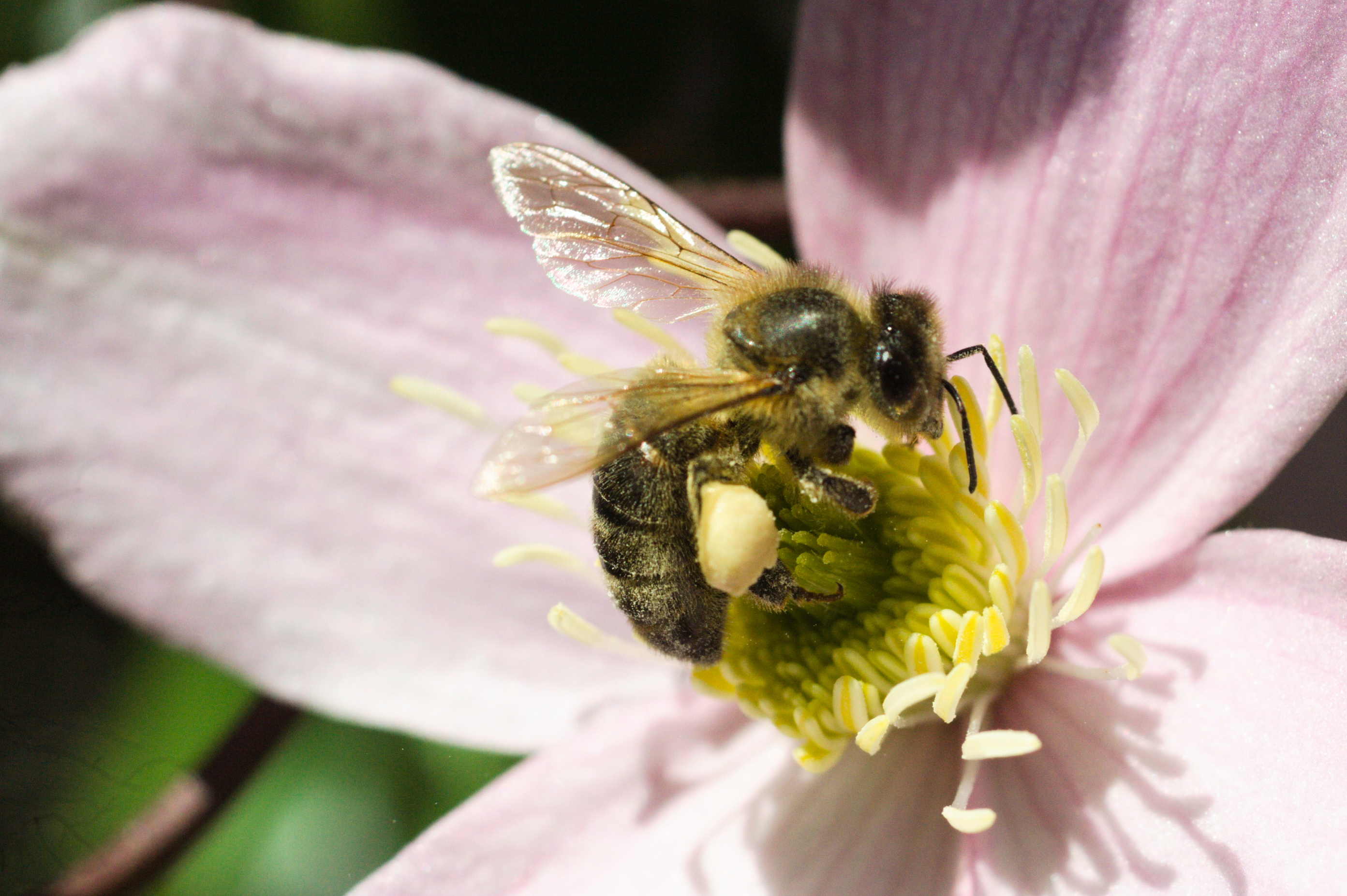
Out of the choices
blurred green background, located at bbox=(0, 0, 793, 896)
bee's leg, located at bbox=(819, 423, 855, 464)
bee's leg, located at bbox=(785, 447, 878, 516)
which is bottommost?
blurred green background, located at bbox=(0, 0, 793, 896)

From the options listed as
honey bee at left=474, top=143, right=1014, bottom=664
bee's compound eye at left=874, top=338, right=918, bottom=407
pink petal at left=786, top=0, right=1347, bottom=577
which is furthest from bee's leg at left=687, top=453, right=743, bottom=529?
pink petal at left=786, top=0, right=1347, bottom=577

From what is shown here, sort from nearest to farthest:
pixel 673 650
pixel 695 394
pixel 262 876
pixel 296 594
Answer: pixel 695 394, pixel 673 650, pixel 296 594, pixel 262 876

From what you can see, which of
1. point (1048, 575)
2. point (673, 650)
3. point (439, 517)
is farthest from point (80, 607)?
point (1048, 575)

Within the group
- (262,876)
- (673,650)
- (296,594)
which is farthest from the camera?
(262,876)

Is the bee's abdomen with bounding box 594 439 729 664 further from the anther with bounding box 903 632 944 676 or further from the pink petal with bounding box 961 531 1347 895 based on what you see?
the pink petal with bounding box 961 531 1347 895

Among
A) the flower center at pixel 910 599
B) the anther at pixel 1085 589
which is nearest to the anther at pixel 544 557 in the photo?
the flower center at pixel 910 599

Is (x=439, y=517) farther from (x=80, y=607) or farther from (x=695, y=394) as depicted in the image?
(x=695, y=394)

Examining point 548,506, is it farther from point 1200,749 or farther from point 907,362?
point 1200,749

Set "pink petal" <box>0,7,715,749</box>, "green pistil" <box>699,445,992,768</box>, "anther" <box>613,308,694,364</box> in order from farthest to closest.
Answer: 1. "pink petal" <box>0,7,715,749</box>
2. "anther" <box>613,308,694,364</box>
3. "green pistil" <box>699,445,992,768</box>
